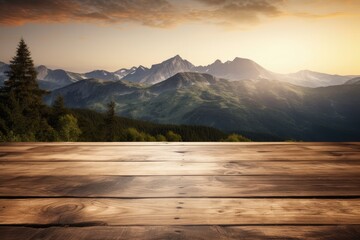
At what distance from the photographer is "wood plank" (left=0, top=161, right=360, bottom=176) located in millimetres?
2928

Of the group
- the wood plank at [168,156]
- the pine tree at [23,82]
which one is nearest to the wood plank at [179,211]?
the wood plank at [168,156]

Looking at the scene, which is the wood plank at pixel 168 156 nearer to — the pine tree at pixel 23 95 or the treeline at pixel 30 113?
the treeline at pixel 30 113

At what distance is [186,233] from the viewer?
1.59m

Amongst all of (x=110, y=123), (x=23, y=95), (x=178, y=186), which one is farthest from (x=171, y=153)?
(x=110, y=123)

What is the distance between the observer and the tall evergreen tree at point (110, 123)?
71.7 m

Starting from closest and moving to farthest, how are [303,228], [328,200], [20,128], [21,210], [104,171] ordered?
[303,228]
[21,210]
[328,200]
[104,171]
[20,128]

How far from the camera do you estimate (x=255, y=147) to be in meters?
4.54

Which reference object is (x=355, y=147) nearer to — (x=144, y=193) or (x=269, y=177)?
(x=269, y=177)

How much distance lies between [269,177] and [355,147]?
108 inches

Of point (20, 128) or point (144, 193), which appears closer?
point (144, 193)

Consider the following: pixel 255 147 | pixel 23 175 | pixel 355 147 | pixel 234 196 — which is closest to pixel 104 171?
pixel 23 175

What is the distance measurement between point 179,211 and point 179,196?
0.30 meters

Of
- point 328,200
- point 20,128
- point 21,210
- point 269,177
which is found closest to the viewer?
point 21,210

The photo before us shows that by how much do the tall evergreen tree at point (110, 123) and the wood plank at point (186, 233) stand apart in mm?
71368
